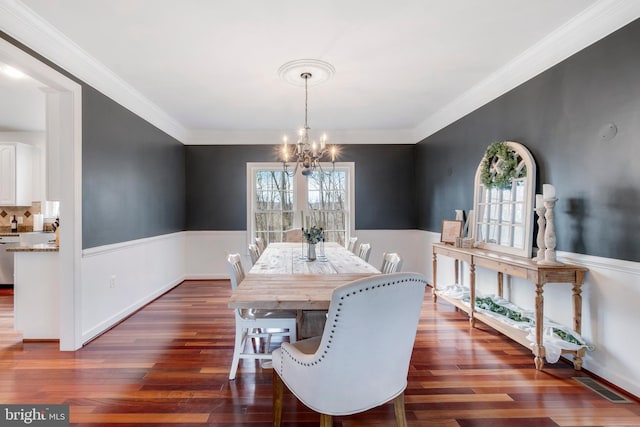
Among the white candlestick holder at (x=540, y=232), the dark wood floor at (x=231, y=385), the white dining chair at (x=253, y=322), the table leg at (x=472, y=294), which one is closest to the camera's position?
the dark wood floor at (x=231, y=385)

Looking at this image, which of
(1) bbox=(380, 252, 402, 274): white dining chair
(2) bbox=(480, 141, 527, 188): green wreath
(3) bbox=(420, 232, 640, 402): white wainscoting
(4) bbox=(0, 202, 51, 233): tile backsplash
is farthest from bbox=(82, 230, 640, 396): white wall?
(4) bbox=(0, 202, 51, 233): tile backsplash

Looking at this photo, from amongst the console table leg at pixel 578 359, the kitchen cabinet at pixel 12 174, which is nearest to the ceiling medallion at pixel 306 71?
the console table leg at pixel 578 359

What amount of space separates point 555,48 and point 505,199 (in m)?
1.37

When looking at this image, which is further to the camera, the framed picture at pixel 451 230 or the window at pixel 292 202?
the window at pixel 292 202

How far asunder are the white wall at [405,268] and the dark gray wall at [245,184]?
234mm

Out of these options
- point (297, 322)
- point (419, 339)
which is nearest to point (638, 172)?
point (419, 339)

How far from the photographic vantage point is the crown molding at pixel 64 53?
2174 mm

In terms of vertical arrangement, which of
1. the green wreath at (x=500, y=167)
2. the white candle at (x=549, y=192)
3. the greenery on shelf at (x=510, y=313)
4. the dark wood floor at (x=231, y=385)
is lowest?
the dark wood floor at (x=231, y=385)

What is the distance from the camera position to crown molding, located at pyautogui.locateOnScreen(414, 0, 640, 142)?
212 cm

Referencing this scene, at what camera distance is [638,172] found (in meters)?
2.02

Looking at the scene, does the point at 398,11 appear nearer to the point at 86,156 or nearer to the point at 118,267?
the point at 86,156

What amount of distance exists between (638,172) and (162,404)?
3.42m

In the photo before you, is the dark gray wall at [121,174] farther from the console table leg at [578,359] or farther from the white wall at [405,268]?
the console table leg at [578,359]

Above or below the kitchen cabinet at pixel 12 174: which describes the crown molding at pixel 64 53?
above
